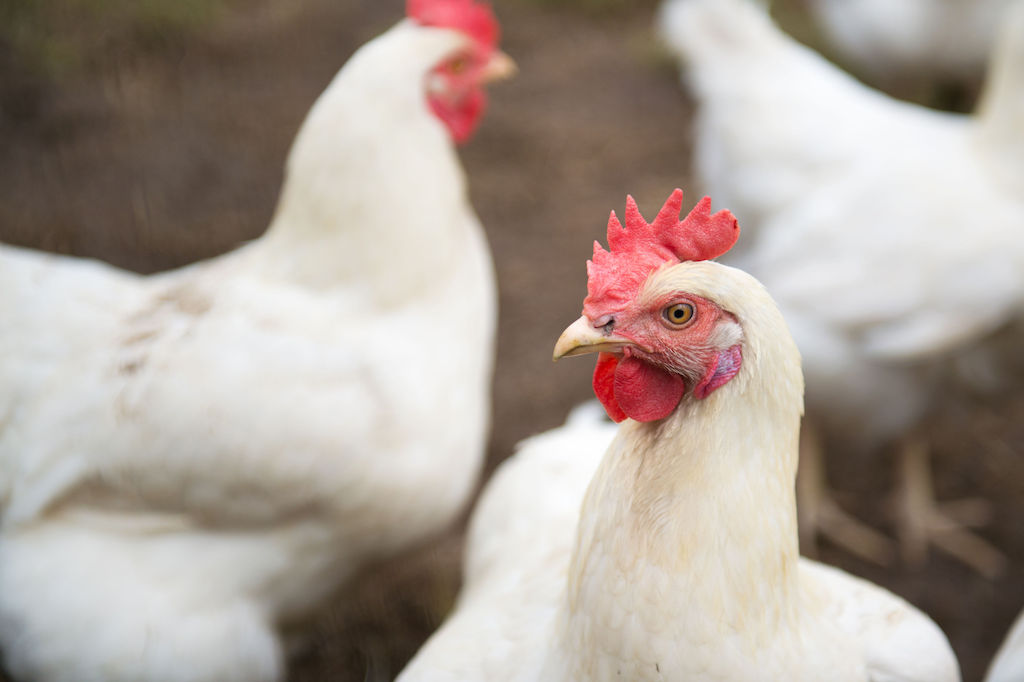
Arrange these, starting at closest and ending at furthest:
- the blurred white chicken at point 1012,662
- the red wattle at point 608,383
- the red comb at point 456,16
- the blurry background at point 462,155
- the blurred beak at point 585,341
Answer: the blurred beak at point 585,341
the red wattle at point 608,383
the blurred white chicken at point 1012,662
the red comb at point 456,16
the blurry background at point 462,155

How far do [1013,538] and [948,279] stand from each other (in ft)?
4.41

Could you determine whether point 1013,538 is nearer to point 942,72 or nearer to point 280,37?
point 942,72

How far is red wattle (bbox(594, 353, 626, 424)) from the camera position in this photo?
66.1 inches

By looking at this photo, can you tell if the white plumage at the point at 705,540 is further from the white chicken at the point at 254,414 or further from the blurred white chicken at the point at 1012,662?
the white chicken at the point at 254,414

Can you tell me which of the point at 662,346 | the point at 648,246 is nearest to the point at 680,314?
the point at 662,346

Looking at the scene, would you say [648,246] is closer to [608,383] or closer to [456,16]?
[608,383]

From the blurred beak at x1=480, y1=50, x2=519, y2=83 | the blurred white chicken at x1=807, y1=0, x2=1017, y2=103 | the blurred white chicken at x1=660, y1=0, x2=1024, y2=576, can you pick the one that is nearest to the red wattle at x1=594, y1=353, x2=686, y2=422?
the blurred beak at x1=480, y1=50, x2=519, y2=83

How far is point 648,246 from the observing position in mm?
1646

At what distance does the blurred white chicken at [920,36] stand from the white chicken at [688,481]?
436 cm

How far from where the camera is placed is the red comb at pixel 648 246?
62.2 inches

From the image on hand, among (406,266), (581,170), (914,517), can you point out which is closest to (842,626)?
(406,266)

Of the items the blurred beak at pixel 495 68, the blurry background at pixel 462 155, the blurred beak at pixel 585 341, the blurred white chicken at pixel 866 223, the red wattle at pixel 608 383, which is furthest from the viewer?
the blurry background at pixel 462 155

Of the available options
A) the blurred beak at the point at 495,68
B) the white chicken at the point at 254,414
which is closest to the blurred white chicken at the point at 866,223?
the blurred beak at the point at 495,68

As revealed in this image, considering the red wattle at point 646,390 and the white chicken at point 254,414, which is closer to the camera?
the red wattle at point 646,390
